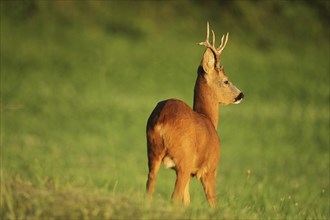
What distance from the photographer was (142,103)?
23.2 m

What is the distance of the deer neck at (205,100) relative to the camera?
25.0 feet

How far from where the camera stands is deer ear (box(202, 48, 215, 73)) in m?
7.26

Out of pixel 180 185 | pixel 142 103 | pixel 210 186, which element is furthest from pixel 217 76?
pixel 142 103

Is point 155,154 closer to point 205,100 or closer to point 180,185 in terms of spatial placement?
point 180,185

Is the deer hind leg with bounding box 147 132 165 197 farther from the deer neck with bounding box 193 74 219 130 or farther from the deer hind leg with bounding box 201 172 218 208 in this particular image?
the deer neck with bounding box 193 74 219 130

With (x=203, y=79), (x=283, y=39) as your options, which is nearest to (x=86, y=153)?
(x=203, y=79)

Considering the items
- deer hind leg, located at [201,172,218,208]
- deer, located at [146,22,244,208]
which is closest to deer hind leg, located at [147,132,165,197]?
deer, located at [146,22,244,208]

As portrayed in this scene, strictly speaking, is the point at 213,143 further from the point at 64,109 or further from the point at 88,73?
the point at 88,73

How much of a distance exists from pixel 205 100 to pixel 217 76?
27cm

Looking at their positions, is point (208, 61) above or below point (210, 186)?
above

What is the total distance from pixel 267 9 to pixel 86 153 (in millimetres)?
16862

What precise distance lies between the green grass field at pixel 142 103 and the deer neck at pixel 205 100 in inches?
36.5

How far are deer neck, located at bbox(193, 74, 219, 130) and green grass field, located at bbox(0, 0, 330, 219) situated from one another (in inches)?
36.5

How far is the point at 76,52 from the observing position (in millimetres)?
28547
